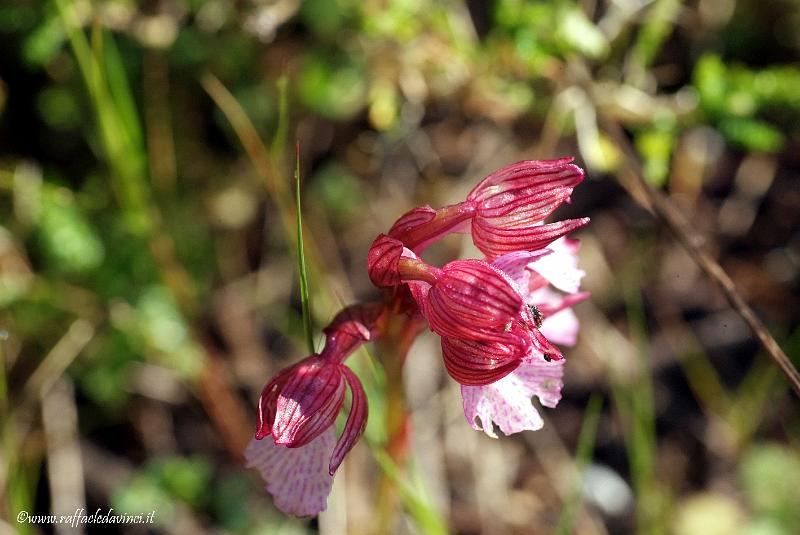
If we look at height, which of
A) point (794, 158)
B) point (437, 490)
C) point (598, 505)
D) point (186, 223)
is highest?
point (186, 223)

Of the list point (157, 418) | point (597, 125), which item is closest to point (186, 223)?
point (157, 418)

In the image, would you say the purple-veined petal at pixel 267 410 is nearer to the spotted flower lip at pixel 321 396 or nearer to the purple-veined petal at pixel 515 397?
the spotted flower lip at pixel 321 396

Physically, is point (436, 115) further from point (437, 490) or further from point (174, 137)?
point (437, 490)

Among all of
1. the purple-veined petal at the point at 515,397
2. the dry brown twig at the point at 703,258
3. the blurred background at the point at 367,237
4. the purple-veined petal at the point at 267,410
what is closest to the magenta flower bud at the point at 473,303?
the purple-veined petal at the point at 515,397

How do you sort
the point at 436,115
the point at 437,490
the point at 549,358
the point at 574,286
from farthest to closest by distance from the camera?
the point at 436,115 → the point at 437,490 → the point at 574,286 → the point at 549,358

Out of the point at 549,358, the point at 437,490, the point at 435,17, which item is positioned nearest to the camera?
the point at 549,358

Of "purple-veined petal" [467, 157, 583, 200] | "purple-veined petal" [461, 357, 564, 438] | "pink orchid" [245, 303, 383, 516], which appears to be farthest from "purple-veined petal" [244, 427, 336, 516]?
"purple-veined petal" [467, 157, 583, 200]

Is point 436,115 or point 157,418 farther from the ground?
point 436,115
